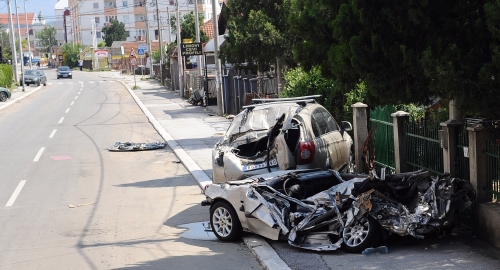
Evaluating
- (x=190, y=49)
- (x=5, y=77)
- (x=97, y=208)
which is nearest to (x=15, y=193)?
(x=97, y=208)

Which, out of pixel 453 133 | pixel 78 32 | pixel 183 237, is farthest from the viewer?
pixel 78 32

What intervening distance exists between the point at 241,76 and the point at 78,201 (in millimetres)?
15467

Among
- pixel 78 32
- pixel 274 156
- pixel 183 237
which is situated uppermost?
pixel 78 32

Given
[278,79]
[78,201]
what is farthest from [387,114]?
[278,79]

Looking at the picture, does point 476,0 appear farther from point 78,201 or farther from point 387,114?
point 78,201

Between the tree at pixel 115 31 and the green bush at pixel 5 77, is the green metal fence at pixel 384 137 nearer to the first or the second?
the green bush at pixel 5 77

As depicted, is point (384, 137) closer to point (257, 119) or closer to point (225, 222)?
point (257, 119)

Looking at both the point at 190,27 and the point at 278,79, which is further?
the point at 190,27

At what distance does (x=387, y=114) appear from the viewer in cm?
1202

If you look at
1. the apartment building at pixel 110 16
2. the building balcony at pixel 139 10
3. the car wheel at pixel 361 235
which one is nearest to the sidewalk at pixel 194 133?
the car wheel at pixel 361 235

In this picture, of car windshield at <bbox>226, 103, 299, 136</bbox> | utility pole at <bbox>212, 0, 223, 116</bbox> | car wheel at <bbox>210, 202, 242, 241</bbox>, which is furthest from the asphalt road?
utility pole at <bbox>212, 0, 223, 116</bbox>

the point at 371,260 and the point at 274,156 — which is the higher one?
the point at 274,156

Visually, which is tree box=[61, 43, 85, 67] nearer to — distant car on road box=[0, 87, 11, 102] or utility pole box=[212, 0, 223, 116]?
distant car on road box=[0, 87, 11, 102]

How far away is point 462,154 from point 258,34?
14.1 m
